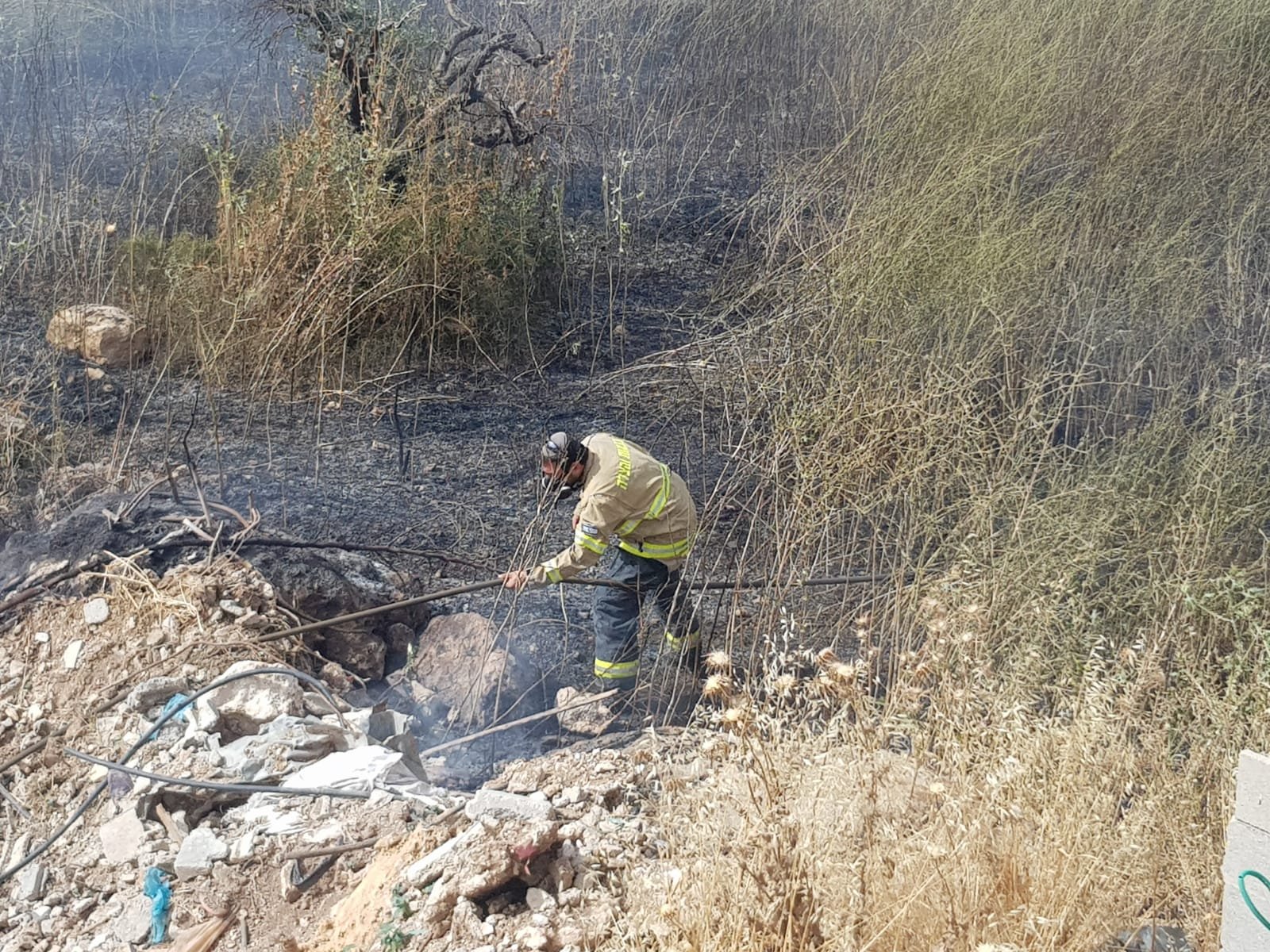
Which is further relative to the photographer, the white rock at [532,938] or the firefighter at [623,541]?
the firefighter at [623,541]

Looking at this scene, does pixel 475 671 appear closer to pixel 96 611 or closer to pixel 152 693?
pixel 152 693

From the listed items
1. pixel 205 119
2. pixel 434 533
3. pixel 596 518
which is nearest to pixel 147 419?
pixel 434 533

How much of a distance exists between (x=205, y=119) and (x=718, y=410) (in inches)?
206

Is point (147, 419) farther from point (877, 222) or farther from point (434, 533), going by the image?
point (877, 222)

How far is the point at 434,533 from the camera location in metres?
5.93

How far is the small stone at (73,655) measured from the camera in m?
4.65

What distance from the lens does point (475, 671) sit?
5.04 meters

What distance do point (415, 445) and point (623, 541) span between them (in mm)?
1915

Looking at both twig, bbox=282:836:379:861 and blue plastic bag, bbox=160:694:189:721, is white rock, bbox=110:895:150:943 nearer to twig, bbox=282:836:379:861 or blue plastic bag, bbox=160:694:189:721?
twig, bbox=282:836:379:861

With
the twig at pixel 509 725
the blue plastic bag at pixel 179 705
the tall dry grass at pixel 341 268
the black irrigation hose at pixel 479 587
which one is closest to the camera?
the blue plastic bag at pixel 179 705

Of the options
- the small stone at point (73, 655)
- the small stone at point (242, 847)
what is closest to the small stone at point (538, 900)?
the small stone at point (242, 847)

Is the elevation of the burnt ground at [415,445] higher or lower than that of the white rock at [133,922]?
higher

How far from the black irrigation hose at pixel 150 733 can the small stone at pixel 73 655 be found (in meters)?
0.65

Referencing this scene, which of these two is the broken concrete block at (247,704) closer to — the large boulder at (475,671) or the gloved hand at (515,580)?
the large boulder at (475,671)
